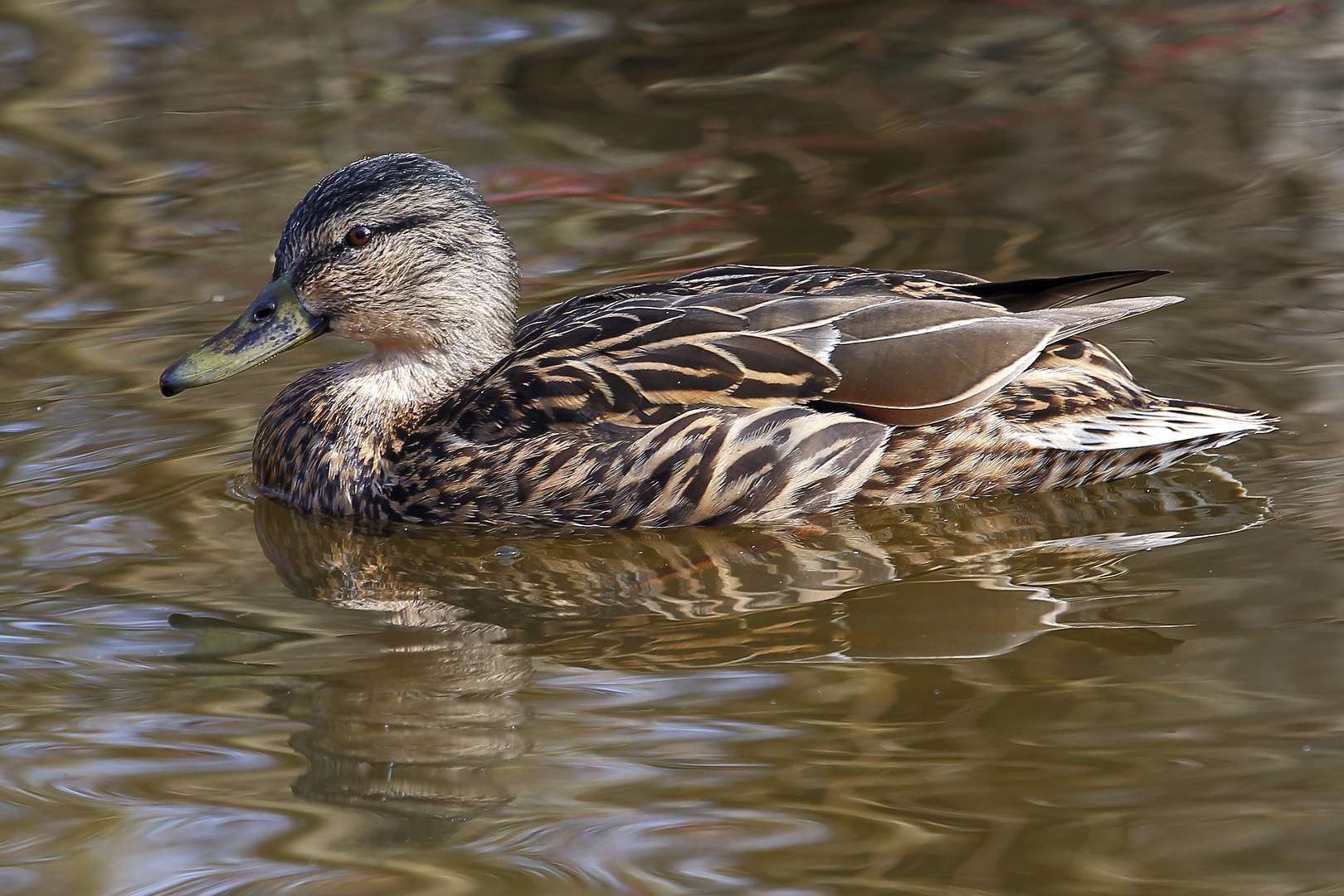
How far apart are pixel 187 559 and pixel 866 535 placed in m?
2.35

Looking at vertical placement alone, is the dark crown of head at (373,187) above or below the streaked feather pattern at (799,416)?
above

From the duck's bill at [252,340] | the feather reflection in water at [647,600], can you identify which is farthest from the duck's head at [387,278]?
the feather reflection in water at [647,600]

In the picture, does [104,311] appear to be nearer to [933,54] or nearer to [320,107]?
[320,107]

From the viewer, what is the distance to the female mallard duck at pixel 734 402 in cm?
572

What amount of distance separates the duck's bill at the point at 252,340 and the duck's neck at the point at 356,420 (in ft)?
0.88

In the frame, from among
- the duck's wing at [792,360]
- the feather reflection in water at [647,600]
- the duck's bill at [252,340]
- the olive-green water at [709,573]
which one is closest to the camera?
the olive-green water at [709,573]

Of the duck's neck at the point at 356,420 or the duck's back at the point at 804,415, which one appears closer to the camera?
the duck's back at the point at 804,415

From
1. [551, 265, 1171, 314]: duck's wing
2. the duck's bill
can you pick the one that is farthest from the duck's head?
[551, 265, 1171, 314]: duck's wing

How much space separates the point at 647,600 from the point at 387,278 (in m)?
1.80

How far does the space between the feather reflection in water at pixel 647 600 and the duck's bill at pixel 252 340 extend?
1.90ft

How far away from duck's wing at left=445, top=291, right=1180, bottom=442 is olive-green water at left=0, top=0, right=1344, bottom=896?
0.44 metres

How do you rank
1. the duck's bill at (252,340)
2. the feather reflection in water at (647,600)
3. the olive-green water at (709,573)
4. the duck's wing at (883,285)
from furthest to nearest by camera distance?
the duck's bill at (252,340) → the duck's wing at (883,285) → the feather reflection in water at (647,600) → the olive-green water at (709,573)

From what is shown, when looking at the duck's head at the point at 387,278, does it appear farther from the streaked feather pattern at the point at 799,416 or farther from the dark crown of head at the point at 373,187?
the streaked feather pattern at the point at 799,416

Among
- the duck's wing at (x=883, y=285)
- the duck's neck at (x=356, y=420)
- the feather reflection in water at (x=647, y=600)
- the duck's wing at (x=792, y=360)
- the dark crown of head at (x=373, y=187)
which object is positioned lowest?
the feather reflection in water at (x=647, y=600)
